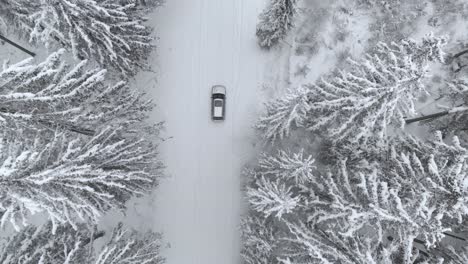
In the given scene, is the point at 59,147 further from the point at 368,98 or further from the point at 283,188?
the point at 368,98

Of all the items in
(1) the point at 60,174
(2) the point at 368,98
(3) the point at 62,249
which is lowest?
(3) the point at 62,249

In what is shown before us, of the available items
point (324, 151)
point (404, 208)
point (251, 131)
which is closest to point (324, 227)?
point (324, 151)

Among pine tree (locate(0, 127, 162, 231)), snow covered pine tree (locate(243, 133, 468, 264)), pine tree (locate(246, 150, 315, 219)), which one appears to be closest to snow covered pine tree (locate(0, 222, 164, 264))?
pine tree (locate(0, 127, 162, 231))

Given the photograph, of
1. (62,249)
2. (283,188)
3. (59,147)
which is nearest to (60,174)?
(59,147)

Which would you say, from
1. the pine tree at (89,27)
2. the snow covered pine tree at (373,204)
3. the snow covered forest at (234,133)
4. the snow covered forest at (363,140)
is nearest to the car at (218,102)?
the snow covered forest at (234,133)

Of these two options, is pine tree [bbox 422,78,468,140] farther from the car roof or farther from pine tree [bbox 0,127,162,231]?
pine tree [bbox 0,127,162,231]

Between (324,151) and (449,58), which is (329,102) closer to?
(324,151)
